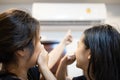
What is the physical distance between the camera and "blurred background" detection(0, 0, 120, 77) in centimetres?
192

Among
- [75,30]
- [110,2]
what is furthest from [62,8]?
[110,2]

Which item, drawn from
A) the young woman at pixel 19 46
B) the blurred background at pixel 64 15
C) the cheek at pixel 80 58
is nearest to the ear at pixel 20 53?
the young woman at pixel 19 46

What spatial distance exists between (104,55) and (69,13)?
3.42 feet

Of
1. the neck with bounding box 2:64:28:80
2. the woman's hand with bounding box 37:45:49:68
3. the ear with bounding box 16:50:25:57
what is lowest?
the neck with bounding box 2:64:28:80

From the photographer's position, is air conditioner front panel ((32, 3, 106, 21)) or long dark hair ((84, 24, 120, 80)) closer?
long dark hair ((84, 24, 120, 80))

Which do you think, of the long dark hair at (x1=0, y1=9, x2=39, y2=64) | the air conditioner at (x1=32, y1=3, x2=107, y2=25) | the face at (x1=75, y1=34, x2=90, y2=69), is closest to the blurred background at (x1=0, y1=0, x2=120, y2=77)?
the air conditioner at (x1=32, y1=3, x2=107, y2=25)

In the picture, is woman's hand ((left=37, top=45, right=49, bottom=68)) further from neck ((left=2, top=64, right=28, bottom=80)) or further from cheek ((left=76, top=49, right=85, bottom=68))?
cheek ((left=76, top=49, right=85, bottom=68))

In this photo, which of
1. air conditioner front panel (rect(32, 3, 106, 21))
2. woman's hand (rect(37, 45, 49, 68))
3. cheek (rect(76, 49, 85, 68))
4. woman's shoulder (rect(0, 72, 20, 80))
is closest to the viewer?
woman's shoulder (rect(0, 72, 20, 80))

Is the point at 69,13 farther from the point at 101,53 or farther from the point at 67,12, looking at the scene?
the point at 101,53

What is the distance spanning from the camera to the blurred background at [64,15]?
192 centimetres

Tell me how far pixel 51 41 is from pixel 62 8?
0.35 metres

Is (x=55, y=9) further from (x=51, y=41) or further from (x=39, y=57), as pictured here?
(x=39, y=57)

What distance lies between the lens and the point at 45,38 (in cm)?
205

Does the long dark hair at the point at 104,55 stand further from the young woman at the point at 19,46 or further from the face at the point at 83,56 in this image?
the young woman at the point at 19,46
